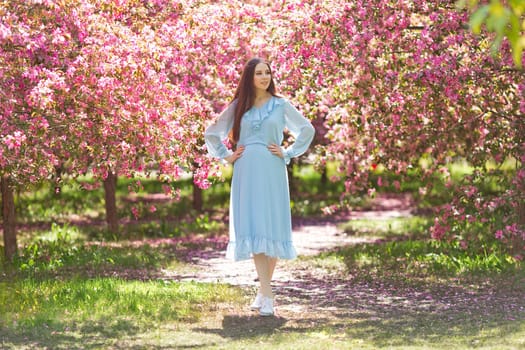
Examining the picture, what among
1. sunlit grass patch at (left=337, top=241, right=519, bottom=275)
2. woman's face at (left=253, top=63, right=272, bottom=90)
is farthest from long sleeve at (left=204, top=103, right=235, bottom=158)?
sunlit grass patch at (left=337, top=241, right=519, bottom=275)

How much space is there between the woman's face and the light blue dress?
17 cm

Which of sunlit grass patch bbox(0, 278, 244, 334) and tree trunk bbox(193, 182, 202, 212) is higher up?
tree trunk bbox(193, 182, 202, 212)

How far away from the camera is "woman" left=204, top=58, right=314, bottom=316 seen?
25.5ft

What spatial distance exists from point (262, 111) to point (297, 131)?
402 mm

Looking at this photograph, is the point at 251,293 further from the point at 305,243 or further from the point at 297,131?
the point at 305,243

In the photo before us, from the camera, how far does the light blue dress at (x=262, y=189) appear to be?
7.77m

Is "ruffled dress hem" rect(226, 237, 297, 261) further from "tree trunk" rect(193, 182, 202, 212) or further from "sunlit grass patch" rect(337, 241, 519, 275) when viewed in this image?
"tree trunk" rect(193, 182, 202, 212)

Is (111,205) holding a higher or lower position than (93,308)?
higher

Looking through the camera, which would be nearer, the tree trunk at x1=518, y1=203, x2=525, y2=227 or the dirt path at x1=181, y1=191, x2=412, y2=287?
the tree trunk at x1=518, y1=203, x2=525, y2=227

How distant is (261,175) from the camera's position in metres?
7.81

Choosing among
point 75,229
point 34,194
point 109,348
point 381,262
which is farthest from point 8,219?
point 34,194

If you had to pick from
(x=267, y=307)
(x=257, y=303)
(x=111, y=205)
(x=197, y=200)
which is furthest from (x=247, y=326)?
(x=197, y=200)

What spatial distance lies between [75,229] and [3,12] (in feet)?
27.7

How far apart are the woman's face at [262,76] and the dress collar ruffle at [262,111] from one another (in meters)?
0.15
